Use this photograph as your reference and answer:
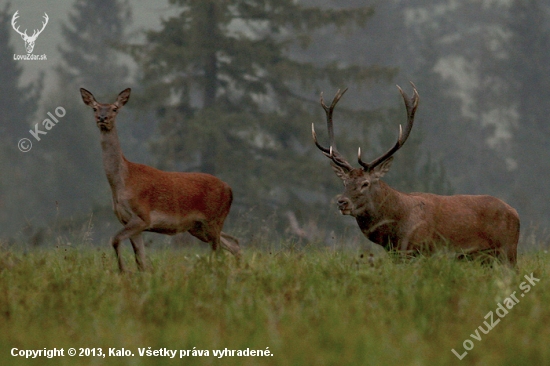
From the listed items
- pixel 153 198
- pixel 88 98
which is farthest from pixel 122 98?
pixel 153 198

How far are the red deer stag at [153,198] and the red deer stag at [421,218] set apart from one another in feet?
4.30

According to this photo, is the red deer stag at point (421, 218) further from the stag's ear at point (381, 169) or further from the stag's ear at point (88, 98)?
the stag's ear at point (88, 98)

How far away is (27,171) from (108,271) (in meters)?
41.7

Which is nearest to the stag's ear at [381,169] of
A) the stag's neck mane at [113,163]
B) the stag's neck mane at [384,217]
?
the stag's neck mane at [384,217]

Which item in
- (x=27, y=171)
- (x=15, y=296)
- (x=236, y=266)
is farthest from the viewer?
(x=27, y=171)

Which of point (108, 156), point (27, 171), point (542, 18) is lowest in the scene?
point (27, 171)

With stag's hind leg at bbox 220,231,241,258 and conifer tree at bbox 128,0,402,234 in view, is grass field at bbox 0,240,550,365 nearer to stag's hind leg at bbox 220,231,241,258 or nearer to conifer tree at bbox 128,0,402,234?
stag's hind leg at bbox 220,231,241,258

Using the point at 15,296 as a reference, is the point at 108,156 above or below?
above

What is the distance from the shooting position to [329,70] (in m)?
30.9

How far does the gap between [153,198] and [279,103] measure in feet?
74.1

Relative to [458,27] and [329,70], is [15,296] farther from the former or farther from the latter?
[458,27]

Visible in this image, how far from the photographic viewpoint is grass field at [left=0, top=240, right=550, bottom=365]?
14.3ft

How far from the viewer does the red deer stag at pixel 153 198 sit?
8219 mm

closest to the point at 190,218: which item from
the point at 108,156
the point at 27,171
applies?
the point at 108,156
